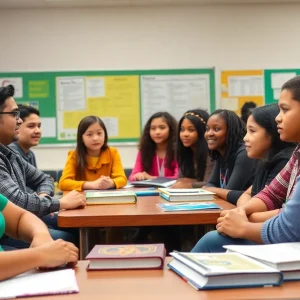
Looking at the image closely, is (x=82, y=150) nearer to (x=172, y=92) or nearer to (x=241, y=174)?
(x=241, y=174)

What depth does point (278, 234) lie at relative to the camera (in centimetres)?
145

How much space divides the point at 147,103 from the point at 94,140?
194 cm

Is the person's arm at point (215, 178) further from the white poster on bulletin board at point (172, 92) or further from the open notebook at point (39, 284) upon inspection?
the white poster on bulletin board at point (172, 92)

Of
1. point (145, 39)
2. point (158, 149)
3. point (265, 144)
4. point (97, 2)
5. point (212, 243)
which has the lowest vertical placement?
point (212, 243)

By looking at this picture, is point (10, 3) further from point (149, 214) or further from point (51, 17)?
point (149, 214)

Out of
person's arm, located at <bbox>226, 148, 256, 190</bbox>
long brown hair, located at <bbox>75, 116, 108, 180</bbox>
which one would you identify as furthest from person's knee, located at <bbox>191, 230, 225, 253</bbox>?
long brown hair, located at <bbox>75, 116, 108, 180</bbox>

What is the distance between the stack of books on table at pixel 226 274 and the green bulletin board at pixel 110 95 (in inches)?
168

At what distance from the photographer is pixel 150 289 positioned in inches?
42.8

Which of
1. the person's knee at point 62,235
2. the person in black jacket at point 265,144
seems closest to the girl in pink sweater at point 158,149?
the person's knee at point 62,235

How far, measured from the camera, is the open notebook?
3.46 ft

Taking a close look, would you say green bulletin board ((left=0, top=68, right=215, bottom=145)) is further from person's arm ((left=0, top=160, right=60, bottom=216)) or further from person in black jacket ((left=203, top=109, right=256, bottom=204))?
person's arm ((left=0, top=160, right=60, bottom=216))

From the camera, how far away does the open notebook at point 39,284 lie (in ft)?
3.46

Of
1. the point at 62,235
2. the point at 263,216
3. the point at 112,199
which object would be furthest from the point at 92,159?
the point at 263,216

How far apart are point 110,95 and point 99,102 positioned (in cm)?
15
